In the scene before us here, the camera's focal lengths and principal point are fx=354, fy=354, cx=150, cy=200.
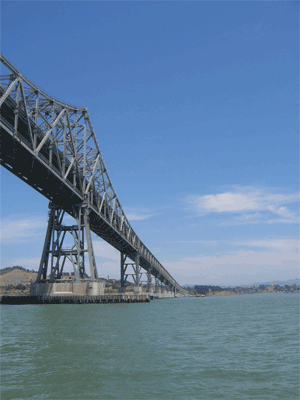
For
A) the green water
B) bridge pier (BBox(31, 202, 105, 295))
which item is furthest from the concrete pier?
the green water

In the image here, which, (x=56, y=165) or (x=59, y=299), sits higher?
(x=56, y=165)

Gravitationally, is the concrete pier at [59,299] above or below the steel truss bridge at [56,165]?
below

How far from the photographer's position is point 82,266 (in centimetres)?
6038

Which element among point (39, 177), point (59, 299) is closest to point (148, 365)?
point (39, 177)

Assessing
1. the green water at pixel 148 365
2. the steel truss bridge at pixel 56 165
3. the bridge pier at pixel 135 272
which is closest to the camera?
the green water at pixel 148 365

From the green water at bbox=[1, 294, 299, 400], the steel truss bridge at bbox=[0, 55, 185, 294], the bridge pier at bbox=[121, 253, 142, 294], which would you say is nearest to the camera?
the green water at bbox=[1, 294, 299, 400]

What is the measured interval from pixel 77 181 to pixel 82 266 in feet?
49.4

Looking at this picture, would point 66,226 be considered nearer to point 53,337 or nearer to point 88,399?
point 53,337

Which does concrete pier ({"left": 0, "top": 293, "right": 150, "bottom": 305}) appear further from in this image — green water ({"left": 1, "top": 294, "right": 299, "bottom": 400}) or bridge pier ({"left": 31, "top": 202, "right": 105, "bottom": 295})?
green water ({"left": 1, "top": 294, "right": 299, "bottom": 400})

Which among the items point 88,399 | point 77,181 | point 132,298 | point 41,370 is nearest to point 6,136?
point 77,181

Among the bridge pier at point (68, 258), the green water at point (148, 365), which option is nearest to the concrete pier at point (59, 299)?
the bridge pier at point (68, 258)

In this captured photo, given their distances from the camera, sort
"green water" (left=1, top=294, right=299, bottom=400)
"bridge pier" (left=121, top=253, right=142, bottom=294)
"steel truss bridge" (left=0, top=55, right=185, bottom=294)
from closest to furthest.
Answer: "green water" (left=1, top=294, right=299, bottom=400) < "steel truss bridge" (left=0, top=55, right=185, bottom=294) < "bridge pier" (left=121, top=253, right=142, bottom=294)

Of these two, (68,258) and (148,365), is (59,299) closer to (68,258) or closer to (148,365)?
(68,258)

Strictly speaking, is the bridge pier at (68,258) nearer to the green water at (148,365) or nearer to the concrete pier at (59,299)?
the concrete pier at (59,299)
